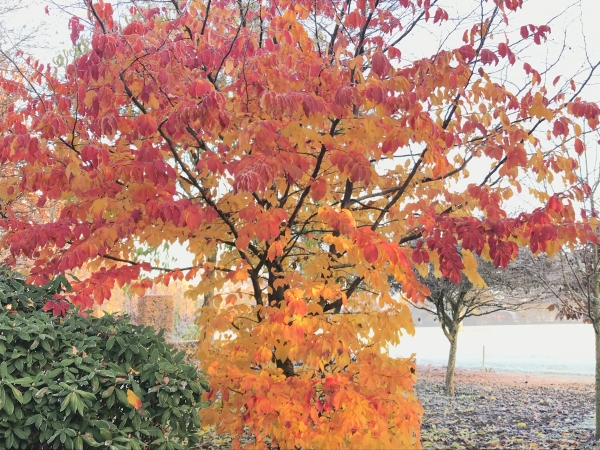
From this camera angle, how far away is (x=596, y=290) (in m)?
7.80

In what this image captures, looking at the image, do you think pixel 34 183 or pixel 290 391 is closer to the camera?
pixel 290 391

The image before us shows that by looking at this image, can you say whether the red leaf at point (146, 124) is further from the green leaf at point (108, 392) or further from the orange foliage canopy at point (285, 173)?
the green leaf at point (108, 392)

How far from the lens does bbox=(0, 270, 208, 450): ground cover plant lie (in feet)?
9.20

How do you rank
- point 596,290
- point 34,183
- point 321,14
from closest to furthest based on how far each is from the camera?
1. point 34,183
2. point 321,14
3. point 596,290

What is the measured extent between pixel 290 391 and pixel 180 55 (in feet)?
8.63

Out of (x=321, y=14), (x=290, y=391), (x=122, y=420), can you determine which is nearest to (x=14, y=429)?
(x=122, y=420)

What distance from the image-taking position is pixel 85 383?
2904 mm

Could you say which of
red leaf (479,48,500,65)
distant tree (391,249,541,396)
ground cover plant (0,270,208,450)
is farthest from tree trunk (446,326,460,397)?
ground cover plant (0,270,208,450)

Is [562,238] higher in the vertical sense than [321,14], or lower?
lower

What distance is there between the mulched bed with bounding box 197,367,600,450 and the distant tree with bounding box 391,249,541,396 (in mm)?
1357

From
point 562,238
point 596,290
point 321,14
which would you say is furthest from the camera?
point 596,290

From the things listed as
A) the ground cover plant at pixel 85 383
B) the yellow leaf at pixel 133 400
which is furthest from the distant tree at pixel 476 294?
the yellow leaf at pixel 133 400

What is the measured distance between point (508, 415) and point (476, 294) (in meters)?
3.21

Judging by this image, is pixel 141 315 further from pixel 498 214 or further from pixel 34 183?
pixel 498 214
